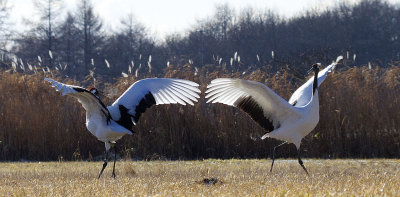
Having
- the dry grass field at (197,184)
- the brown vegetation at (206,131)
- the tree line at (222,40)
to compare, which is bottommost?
the dry grass field at (197,184)

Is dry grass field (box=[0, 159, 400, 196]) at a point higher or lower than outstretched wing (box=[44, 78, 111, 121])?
lower

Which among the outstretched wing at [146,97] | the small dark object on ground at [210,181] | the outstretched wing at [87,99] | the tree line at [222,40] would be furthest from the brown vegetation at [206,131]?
the tree line at [222,40]

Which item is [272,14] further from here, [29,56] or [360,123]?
[360,123]

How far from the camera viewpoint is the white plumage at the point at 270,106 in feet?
26.7

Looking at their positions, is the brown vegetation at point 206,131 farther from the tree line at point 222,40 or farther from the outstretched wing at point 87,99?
the tree line at point 222,40

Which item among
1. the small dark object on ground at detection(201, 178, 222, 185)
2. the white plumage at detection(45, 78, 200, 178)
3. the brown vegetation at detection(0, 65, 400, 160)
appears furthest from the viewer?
the brown vegetation at detection(0, 65, 400, 160)

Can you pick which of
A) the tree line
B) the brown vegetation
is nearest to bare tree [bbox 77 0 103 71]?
the tree line

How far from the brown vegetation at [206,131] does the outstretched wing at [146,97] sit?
3.31 meters

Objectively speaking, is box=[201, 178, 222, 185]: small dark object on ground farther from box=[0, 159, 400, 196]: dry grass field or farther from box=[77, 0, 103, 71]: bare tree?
box=[77, 0, 103, 71]: bare tree

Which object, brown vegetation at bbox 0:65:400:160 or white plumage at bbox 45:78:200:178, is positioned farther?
brown vegetation at bbox 0:65:400:160

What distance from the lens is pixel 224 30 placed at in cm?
3944

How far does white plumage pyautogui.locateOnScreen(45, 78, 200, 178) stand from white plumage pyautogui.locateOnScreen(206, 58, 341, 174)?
0.51 meters

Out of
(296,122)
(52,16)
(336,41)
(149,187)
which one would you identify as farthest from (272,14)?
(149,187)

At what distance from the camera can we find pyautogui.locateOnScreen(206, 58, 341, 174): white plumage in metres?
8.13
